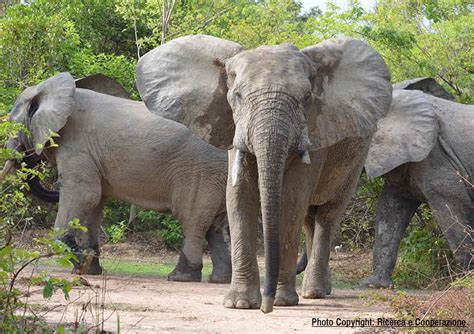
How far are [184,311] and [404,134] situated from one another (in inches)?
147

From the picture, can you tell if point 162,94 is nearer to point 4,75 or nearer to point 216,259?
point 216,259

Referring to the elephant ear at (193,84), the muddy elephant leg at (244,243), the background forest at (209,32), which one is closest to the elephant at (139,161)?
the background forest at (209,32)

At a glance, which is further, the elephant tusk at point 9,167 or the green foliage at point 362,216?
the green foliage at point 362,216

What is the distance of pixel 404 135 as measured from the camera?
1006cm

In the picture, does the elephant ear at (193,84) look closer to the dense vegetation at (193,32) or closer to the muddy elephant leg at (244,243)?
the muddy elephant leg at (244,243)

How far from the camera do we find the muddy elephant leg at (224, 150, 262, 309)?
7.23m

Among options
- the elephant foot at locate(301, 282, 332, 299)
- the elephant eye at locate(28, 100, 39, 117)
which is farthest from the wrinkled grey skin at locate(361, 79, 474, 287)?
the elephant eye at locate(28, 100, 39, 117)

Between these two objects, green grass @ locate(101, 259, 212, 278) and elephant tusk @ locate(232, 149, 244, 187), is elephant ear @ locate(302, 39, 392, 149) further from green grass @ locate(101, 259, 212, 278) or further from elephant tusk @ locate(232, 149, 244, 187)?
green grass @ locate(101, 259, 212, 278)

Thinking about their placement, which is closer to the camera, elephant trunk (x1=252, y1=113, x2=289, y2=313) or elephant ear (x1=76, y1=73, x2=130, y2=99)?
elephant trunk (x1=252, y1=113, x2=289, y2=313)

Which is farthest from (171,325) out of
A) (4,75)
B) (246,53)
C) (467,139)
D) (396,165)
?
(4,75)

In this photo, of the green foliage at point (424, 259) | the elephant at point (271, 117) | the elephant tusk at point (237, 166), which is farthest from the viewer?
the green foliage at point (424, 259)

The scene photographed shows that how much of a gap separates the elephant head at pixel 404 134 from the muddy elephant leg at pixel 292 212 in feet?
8.38

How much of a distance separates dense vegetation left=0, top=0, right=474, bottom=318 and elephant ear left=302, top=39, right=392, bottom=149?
117 inches

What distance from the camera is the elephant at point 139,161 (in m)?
10.5
